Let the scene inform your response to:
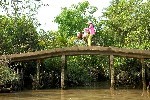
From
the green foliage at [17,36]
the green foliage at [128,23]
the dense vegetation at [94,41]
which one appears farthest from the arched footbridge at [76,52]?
the green foliage at [128,23]

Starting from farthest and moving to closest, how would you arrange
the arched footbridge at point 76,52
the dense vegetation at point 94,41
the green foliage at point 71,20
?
the green foliage at point 71,20, the dense vegetation at point 94,41, the arched footbridge at point 76,52

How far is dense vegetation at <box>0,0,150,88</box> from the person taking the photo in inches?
1142

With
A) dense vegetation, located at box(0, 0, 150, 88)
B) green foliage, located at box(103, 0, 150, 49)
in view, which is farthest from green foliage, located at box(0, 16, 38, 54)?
green foliage, located at box(103, 0, 150, 49)

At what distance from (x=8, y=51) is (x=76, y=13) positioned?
17.0 metres

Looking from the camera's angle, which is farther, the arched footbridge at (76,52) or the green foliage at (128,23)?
the green foliage at (128,23)

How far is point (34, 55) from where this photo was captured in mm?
24656

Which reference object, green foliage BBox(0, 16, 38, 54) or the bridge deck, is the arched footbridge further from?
green foliage BBox(0, 16, 38, 54)

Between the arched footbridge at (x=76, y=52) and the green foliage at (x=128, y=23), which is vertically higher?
the green foliage at (x=128, y=23)

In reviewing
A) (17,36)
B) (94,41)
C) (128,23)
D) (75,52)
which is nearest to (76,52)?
(75,52)

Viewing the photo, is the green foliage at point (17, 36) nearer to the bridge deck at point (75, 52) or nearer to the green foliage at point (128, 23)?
the bridge deck at point (75, 52)

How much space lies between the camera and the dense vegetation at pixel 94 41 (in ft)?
95.1

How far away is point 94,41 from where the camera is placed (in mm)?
41062

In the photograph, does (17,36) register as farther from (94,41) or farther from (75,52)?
(94,41)

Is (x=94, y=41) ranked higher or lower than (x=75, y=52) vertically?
higher
